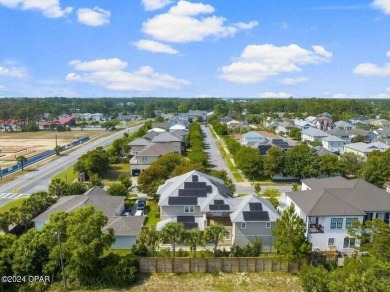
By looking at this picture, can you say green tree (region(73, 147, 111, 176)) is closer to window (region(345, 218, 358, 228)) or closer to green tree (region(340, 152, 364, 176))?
window (region(345, 218, 358, 228))

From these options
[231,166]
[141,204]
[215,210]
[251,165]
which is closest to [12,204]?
[141,204]

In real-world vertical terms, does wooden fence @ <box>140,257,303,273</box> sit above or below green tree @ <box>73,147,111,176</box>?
below

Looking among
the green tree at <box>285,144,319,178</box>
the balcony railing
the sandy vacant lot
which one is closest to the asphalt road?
the sandy vacant lot

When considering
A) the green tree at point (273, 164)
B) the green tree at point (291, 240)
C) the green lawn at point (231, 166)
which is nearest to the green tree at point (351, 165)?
the green tree at point (273, 164)

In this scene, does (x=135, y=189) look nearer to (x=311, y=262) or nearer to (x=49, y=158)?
(x=311, y=262)

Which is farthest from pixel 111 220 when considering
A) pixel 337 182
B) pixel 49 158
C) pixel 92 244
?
pixel 49 158

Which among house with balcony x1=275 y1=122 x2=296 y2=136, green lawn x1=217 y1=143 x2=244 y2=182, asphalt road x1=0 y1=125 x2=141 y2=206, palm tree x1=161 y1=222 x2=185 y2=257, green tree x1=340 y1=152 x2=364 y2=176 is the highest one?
house with balcony x1=275 y1=122 x2=296 y2=136
